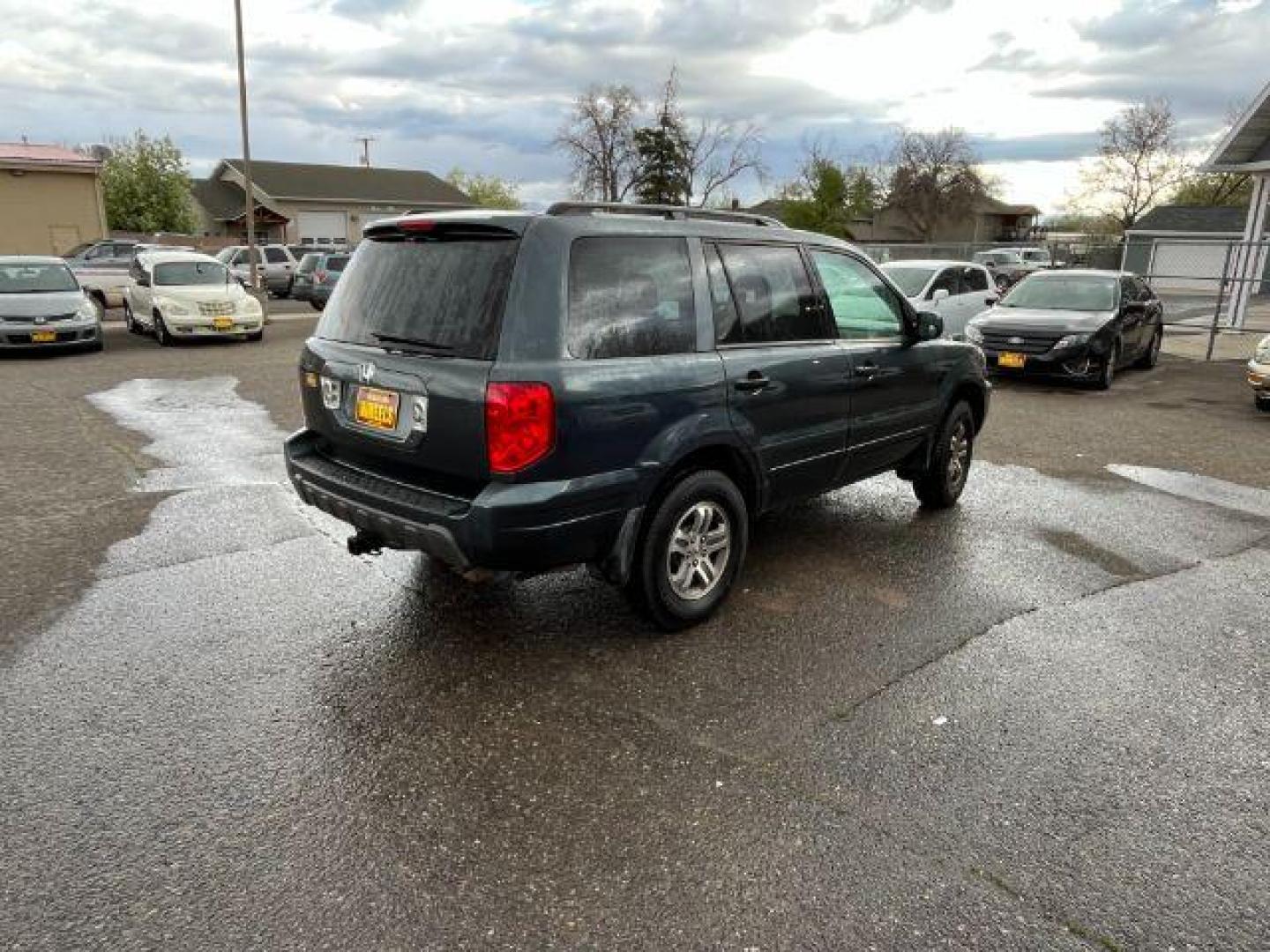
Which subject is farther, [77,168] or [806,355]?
[77,168]

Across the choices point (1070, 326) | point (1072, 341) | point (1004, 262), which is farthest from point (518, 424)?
point (1004, 262)

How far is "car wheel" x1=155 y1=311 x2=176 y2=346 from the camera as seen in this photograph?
14.8 meters

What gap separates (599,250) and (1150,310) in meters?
13.1

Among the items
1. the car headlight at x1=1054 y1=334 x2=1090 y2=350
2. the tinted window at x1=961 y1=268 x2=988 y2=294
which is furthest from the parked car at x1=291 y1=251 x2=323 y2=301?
the car headlight at x1=1054 y1=334 x2=1090 y2=350

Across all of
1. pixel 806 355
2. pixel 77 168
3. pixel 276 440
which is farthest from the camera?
pixel 77 168

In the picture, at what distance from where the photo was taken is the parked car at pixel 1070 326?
1159 centimetres

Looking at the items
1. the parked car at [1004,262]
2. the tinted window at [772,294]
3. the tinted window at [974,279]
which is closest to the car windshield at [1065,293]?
the tinted window at [974,279]

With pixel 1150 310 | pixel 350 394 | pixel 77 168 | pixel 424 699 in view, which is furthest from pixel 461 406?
pixel 77 168

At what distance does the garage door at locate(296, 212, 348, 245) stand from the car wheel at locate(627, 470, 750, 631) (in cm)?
4955

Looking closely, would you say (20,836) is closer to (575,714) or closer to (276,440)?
(575,714)

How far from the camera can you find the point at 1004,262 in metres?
35.6

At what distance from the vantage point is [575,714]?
11.2ft

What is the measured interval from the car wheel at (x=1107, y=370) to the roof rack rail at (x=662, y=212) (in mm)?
8830

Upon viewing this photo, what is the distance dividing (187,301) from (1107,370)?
1451 cm
